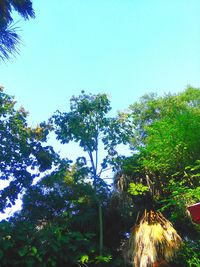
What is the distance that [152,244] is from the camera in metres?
8.47

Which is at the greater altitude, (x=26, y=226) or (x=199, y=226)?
(x=26, y=226)

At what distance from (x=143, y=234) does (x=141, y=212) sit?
1.14 metres

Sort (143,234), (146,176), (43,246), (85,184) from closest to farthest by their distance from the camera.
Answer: (143,234), (43,246), (146,176), (85,184)

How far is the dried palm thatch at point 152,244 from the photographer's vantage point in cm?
838

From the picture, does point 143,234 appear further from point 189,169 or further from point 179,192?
point 189,169

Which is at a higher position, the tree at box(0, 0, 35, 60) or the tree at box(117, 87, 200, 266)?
the tree at box(0, 0, 35, 60)

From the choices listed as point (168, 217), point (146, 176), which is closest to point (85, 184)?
point (146, 176)

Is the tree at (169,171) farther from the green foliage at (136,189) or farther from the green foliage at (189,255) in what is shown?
the green foliage at (189,255)

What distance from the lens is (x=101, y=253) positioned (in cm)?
966

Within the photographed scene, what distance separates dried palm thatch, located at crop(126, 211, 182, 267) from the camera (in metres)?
8.38

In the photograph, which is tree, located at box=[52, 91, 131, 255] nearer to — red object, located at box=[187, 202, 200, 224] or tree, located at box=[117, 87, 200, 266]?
tree, located at box=[117, 87, 200, 266]

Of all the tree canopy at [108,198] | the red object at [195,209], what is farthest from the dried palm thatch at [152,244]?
the red object at [195,209]

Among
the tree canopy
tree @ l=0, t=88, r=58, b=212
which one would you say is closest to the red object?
the tree canopy

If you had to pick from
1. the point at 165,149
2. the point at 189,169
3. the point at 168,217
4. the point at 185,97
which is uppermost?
the point at 185,97
